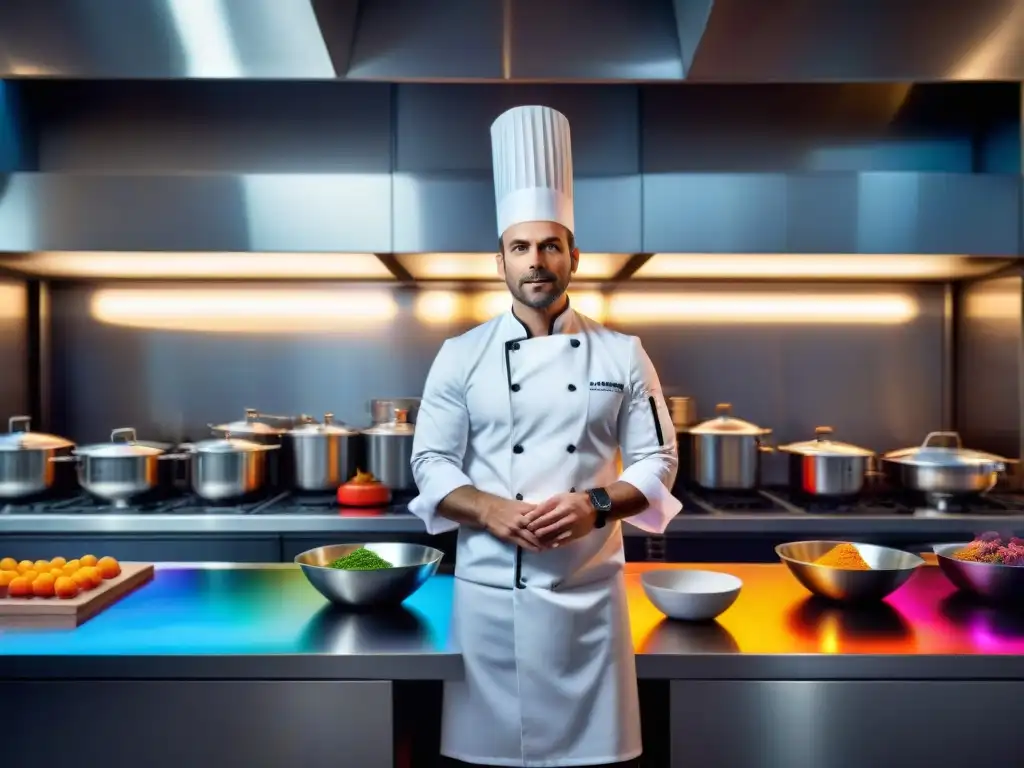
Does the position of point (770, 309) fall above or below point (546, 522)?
above

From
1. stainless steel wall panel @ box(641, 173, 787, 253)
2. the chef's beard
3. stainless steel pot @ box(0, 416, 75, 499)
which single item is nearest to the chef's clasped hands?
the chef's beard

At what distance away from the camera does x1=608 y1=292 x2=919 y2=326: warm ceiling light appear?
11.5 ft

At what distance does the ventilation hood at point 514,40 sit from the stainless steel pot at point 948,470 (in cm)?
125

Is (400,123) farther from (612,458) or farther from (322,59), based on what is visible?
(612,458)

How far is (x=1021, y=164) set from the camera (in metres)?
2.97

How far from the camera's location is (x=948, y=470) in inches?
109

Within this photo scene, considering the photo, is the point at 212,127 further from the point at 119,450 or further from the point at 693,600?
the point at 693,600

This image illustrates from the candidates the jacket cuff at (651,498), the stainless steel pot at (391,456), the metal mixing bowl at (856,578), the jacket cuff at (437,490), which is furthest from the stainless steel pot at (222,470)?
the metal mixing bowl at (856,578)

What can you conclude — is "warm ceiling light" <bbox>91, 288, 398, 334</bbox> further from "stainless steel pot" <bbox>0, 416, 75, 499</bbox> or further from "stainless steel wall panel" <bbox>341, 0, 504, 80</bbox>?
"stainless steel wall panel" <bbox>341, 0, 504, 80</bbox>

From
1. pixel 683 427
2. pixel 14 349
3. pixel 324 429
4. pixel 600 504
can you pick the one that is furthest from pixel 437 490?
pixel 14 349

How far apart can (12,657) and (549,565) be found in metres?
0.92

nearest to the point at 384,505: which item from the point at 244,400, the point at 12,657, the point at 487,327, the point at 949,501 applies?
the point at 244,400

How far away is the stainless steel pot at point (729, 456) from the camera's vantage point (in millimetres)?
3006

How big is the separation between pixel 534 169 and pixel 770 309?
2067mm
